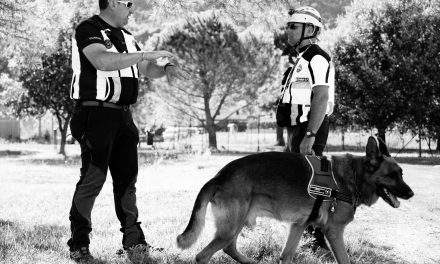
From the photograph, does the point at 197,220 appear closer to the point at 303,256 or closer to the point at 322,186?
the point at 322,186

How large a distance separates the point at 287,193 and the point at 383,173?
881mm

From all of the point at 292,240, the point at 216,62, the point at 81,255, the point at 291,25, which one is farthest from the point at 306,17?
the point at 216,62

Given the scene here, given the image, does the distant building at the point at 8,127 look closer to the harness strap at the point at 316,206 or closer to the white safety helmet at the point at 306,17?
the white safety helmet at the point at 306,17

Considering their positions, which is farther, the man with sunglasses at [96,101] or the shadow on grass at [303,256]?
the shadow on grass at [303,256]

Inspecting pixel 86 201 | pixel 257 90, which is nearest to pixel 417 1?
pixel 257 90

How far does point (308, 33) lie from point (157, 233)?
2840 mm

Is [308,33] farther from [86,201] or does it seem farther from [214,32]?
[214,32]

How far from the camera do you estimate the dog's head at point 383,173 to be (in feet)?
14.2

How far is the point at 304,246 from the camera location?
17.2 ft

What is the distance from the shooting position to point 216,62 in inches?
1289

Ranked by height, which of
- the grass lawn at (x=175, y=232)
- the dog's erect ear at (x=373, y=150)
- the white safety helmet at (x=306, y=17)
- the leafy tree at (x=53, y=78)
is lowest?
the grass lawn at (x=175, y=232)

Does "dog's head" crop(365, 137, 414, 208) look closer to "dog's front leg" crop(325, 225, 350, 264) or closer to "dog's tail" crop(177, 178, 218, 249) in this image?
"dog's front leg" crop(325, 225, 350, 264)

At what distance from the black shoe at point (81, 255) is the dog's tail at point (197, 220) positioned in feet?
3.50

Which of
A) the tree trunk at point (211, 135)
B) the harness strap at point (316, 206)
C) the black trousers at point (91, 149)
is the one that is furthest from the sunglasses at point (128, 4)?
the tree trunk at point (211, 135)
